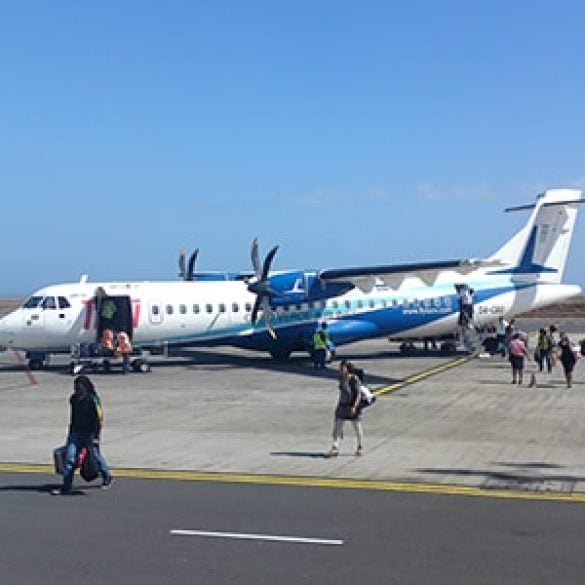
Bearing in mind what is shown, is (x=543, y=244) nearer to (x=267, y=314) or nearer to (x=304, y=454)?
(x=267, y=314)

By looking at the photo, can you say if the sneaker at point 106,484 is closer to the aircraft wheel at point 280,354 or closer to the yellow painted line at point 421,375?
the yellow painted line at point 421,375

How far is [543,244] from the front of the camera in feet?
121

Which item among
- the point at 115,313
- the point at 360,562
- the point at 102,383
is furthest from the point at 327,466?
the point at 115,313

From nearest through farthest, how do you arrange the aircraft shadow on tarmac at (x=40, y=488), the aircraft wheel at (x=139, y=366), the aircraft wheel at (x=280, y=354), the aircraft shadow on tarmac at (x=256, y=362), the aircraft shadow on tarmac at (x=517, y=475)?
the aircraft shadow on tarmac at (x=40, y=488), the aircraft shadow on tarmac at (x=517, y=475), the aircraft shadow on tarmac at (x=256, y=362), the aircraft wheel at (x=139, y=366), the aircraft wheel at (x=280, y=354)

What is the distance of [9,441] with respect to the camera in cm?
1594

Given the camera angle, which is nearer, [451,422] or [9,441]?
[9,441]

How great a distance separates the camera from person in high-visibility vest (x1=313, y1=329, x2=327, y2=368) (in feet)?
100

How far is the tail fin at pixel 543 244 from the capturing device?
3681 cm

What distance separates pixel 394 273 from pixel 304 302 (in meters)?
3.59

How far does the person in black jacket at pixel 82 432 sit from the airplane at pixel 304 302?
18226 millimetres

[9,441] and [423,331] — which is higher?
[423,331]

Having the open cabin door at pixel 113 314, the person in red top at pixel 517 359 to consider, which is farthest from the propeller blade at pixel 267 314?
the person in red top at pixel 517 359

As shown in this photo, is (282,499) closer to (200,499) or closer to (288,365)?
(200,499)

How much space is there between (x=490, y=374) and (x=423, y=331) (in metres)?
7.42
